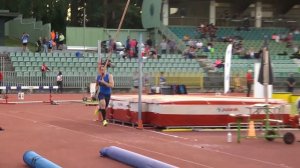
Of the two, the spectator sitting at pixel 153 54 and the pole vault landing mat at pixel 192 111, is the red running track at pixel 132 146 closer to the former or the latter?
the pole vault landing mat at pixel 192 111

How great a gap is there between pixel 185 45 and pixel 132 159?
37801 millimetres

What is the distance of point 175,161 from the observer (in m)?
10.2

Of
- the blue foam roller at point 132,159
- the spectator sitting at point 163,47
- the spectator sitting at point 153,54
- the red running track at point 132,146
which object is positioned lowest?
the red running track at point 132,146

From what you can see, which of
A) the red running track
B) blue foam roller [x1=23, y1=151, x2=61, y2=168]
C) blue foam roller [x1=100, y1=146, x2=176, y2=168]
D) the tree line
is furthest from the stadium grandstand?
blue foam roller [x1=23, y1=151, x2=61, y2=168]

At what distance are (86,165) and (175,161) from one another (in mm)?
1603

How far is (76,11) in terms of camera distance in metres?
68.0

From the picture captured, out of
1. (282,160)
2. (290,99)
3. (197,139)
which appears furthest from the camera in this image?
(290,99)

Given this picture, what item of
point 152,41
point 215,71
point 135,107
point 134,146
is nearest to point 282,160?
point 134,146

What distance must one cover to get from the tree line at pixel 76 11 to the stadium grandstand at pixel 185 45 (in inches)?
198

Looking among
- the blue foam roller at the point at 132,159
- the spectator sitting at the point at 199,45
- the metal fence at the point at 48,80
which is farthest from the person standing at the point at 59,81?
the blue foam roller at the point at 132,159

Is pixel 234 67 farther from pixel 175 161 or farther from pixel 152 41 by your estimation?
pixel 175 161

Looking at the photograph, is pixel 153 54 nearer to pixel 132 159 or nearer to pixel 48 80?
pixel 48 80

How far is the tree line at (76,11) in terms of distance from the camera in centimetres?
6322

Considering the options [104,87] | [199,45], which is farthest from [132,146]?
[199,45]
